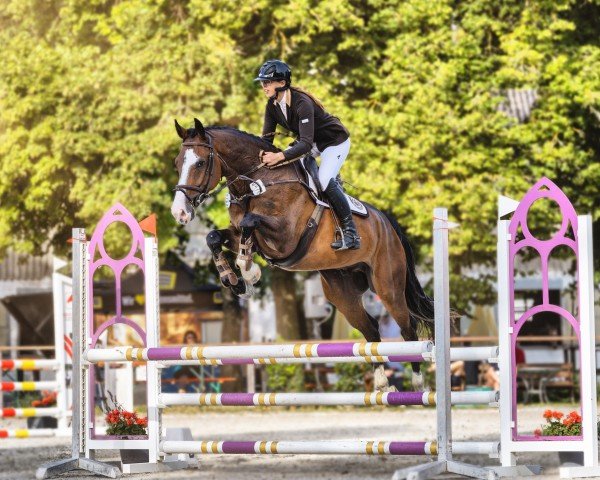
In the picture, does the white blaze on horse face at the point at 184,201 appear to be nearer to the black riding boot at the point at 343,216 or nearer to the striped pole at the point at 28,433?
the black riding boot at the point at 343,216

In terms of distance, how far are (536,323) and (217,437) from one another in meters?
15.0

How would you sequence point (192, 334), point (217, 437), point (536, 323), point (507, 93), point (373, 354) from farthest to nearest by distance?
point (536, 323) < point (192, 334) < point (507, 93) < point (217, 437) < point (373, 354)

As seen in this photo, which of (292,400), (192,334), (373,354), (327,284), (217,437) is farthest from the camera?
(192,334)

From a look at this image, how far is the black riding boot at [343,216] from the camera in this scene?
9.09m

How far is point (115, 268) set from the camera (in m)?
9.87

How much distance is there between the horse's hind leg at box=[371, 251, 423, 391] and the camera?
31.8 ft

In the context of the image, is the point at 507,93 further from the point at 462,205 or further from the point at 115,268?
the point at 115,268

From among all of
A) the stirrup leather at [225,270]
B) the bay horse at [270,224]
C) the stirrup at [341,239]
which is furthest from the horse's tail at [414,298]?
the stirrup leather at [225,270]

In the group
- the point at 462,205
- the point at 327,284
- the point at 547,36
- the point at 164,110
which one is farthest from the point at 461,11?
the point at 327,284

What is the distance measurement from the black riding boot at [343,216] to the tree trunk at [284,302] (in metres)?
13.7

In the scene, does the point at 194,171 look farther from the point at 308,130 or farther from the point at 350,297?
the point at 350,297

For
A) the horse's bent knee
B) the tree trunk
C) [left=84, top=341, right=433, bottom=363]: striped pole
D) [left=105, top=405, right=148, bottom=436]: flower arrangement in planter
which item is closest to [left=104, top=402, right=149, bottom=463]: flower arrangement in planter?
[left=105, top=405, right=148, bottom=436]: flower arrangement in planter

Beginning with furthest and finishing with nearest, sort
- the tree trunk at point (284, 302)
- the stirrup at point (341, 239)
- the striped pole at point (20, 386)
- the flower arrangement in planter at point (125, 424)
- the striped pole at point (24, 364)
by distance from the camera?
the tree trunk at point (284, 302)
the striped pole at point (24, 364)
the striped pole at point (20, 386)
the flower arrangement in planter at point (125, 424)
the stirrup at point (341, 239)

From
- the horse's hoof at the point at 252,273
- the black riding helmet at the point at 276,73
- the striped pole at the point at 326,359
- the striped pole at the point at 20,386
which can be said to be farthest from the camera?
the striped pole at the point at 20,386
